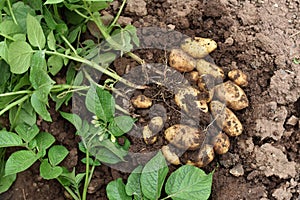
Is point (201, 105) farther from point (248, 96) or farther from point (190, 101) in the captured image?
point (248, 96)

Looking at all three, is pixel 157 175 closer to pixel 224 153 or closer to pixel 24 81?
pixel 224 153

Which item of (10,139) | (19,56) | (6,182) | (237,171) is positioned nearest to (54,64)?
(19,56)

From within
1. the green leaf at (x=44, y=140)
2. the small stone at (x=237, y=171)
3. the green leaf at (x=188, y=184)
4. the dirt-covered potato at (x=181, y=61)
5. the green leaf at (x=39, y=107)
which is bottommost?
the small stone at (x=237, y=171)

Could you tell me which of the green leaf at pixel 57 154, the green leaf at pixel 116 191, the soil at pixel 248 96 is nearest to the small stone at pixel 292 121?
the soil at pixel 248 96

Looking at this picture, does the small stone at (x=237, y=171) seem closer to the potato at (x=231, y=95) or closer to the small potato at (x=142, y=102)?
the potato at (x=231, y=95)

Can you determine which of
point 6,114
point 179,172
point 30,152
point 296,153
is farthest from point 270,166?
point 6,114

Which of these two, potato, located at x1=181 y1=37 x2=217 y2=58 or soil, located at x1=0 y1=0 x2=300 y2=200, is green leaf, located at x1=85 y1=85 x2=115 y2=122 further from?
potato, located at x1=181 y1=37 x2=217 y2=58
